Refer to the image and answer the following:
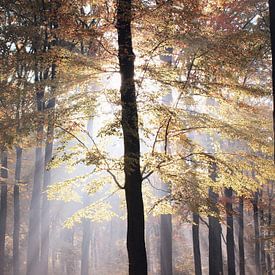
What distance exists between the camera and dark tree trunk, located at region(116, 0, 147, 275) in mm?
7832

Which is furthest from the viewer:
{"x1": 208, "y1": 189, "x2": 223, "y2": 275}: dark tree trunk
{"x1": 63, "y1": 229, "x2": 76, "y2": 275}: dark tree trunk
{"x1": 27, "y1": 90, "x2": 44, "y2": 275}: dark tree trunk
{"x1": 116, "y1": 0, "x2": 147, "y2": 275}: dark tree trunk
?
{"x1": 63, "y1": 229, "x2": 76, "y2": 275}: dark tree trunk

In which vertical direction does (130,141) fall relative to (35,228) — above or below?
above

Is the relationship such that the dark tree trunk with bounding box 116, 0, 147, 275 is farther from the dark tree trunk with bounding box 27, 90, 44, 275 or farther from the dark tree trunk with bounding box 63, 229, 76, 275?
the dark tree trunk with bounding box 63, 229, 76, 275

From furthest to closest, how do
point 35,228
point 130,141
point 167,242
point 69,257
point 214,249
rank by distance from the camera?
point 69,257 < point 167,242 < point 214,249 < point 35,228 < point 130,141

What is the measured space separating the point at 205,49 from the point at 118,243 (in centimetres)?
4554

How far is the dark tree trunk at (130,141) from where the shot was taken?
7.83 m

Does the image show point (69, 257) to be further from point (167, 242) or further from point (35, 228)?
point (35, 228)

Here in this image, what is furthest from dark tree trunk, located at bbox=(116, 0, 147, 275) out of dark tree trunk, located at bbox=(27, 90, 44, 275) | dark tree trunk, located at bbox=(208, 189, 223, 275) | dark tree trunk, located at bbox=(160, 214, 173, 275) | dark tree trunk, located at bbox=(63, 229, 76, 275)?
dark tree trunk, located at bbox=(63, 229, 76, 275)

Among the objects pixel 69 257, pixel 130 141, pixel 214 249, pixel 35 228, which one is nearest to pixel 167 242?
pixel 214 249

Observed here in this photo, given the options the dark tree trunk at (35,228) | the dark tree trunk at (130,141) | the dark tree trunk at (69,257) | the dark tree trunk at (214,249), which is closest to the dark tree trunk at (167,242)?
the dark tree trunk at (214,249)

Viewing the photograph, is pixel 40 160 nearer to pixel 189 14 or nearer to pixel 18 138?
pixel 18 138

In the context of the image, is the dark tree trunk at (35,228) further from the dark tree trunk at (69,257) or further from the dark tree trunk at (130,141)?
the dark tree trunk at (69,257)

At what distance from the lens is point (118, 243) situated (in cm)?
5025

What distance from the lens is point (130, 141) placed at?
795cm
